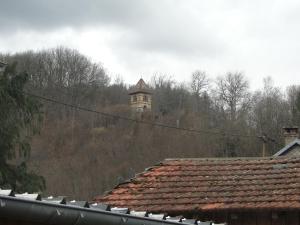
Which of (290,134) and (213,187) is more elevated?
(290,134)

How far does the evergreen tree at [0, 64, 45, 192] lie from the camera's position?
2095 cm

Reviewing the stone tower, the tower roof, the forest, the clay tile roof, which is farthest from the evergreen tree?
the tower roof

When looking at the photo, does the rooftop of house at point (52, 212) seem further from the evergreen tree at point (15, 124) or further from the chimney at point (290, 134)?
the chimney at point (290, 134)

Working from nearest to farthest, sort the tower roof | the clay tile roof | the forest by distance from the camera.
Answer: the clay tile roof → the forest → the tower roof

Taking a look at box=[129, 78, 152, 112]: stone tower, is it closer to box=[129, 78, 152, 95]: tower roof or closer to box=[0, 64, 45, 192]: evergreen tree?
box=[129, 78, 152, 95]: tower roof

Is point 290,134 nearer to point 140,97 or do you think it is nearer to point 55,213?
point 55,213

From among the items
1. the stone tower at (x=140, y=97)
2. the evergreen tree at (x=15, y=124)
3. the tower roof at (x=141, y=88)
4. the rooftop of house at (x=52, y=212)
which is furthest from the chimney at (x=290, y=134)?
the tower roof at (x=141, y=88)

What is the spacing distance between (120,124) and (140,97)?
483 inches

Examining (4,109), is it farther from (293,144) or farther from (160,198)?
(293,144)

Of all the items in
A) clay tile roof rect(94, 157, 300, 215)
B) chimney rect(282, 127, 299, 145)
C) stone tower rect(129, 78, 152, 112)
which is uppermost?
stone tower rect(129, 78, 152, 112)

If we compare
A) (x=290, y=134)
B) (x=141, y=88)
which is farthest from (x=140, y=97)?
(x=290, y=134)

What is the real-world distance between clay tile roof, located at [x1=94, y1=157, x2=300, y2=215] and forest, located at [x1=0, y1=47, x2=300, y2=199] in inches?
1499

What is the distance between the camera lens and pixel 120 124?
78.6 m

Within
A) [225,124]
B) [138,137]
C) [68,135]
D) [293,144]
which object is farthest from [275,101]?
[293,144]
